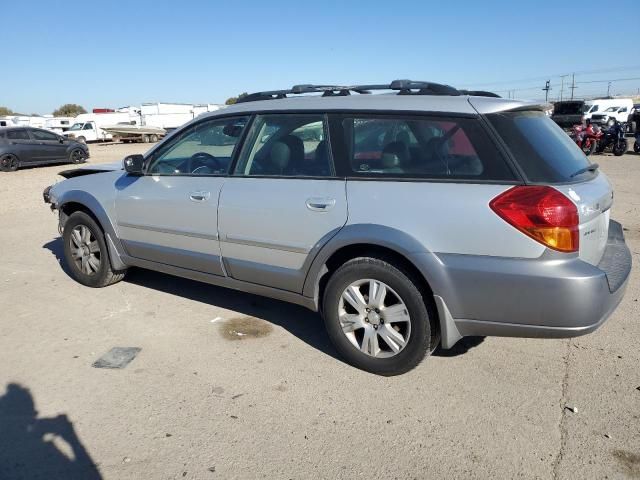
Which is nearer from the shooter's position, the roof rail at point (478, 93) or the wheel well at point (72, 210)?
the roof rail at point (478, 93)

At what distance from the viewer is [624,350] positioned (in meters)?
3.67

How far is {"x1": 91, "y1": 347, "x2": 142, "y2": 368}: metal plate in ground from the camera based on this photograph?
12.0ft

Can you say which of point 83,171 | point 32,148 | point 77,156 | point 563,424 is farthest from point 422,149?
point 77,156

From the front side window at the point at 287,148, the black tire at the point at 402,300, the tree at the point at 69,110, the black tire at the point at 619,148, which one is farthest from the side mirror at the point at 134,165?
the tree at the point at 69,110

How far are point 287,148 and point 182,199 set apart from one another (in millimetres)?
988

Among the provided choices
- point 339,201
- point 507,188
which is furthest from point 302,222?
point 507,188

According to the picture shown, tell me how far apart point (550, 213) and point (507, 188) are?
0.26 metres

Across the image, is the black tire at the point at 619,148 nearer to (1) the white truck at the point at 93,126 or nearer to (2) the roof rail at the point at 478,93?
(2) the roof rail at the point at 478,93

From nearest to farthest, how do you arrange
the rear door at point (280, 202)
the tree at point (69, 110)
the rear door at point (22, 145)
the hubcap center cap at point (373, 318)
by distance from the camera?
the hubcap center cap at point (373, 318) < the rear door at point (280, 202) < the rear door at point (22, 145) < the tree at point (69, 110)

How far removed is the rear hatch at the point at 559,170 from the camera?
9.52 ft

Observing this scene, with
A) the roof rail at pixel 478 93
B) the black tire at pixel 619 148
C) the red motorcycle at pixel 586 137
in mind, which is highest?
the roof rail at pixel 478 93

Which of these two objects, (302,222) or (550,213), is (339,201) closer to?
(302,222)

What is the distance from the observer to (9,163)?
58.0ft

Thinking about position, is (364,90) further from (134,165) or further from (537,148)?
(134,165)
